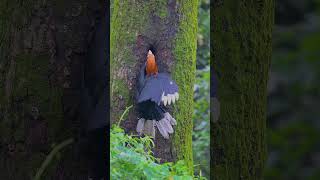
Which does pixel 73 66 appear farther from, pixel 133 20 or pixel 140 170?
pixel 133 20

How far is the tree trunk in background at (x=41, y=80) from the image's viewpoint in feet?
3.92

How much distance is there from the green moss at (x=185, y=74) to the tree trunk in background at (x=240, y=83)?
11.1 ft

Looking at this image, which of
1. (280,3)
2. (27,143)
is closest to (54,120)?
(27,143)

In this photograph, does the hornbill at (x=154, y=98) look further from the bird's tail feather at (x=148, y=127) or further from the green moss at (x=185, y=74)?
the green moss at (x=185, y=74)

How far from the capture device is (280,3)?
250 mm

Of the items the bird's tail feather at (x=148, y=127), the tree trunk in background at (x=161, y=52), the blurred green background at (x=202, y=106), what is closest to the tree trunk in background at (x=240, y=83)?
the bird's tail feather at (x=148, y=127)

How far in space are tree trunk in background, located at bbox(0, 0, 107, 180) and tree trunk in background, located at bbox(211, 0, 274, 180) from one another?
0.29m

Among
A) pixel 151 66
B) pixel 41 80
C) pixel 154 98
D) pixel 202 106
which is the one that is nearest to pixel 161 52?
pixel 151 66

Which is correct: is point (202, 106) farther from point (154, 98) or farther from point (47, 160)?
point (47, 160)

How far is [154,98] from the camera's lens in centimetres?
418

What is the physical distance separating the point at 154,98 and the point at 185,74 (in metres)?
0.58

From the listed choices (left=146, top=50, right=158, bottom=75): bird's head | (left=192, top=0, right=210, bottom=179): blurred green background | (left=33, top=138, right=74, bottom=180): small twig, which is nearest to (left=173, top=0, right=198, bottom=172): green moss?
(left=146, top=50, right=158, bottom=75): bird's head

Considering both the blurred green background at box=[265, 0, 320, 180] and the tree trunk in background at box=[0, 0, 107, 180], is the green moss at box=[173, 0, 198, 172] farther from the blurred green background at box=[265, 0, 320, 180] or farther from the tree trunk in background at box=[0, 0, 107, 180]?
→ the blurred green background at box=[265, 0, 320, 180]

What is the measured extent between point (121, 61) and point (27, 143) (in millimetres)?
3459
